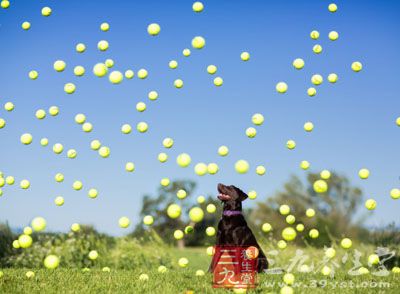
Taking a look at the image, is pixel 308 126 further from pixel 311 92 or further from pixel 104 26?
pixel 104 26

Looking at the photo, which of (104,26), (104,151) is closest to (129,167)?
(104,151)

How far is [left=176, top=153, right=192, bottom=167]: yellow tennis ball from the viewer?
6.21 meters

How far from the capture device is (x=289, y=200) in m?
20.4

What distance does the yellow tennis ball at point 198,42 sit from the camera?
699cm

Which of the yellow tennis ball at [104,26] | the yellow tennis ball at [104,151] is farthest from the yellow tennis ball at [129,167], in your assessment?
the yellow tennis ball at [104,26]

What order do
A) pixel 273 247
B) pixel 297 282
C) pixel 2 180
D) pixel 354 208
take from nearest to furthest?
pixel 297 282, pixel 2 180, pixel 273 247, pixel 354 208

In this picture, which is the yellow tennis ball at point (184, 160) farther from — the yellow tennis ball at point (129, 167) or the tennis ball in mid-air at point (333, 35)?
the tennis ball in mid-air at point (333, 35)

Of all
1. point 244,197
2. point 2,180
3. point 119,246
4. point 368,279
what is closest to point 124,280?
point 244,197

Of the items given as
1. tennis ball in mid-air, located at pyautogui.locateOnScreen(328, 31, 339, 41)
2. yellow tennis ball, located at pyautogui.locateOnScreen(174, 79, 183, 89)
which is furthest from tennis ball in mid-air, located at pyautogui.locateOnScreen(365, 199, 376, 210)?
yellow tennis ball, located at pyautogui.locateOnScreen(174, 79, 183, 89)

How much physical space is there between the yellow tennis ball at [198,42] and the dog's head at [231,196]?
84.9 inches

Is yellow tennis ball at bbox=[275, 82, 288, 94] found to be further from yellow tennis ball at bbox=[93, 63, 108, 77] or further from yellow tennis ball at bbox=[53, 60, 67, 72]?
yellow tennis ball at bbox=[53, 60, 67, 72]

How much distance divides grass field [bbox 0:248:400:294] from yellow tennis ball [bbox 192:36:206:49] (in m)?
3.48

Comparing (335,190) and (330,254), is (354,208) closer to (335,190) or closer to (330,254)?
(335,190)

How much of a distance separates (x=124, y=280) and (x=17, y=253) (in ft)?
26.0
